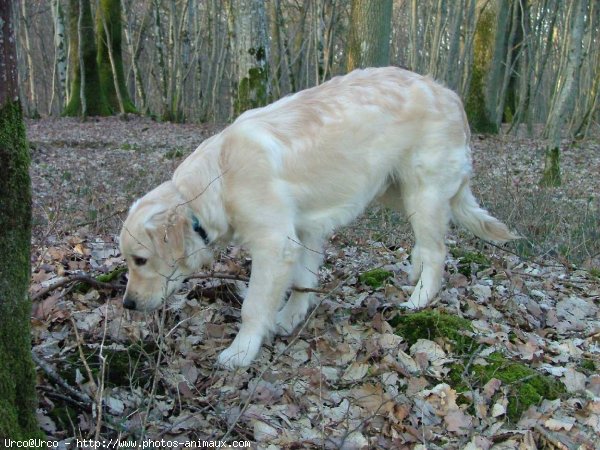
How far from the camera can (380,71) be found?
16.1ft

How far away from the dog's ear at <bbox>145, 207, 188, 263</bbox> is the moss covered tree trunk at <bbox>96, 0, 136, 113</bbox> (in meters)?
20.9

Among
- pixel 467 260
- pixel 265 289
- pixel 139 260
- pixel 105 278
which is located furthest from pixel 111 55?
pixel 265 289

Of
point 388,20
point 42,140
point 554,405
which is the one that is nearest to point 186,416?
point 554,405

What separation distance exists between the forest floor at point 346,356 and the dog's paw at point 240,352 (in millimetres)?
81

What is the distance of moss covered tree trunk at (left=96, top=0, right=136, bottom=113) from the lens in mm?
23359

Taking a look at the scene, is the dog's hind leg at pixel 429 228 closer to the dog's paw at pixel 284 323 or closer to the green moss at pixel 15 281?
the dog's paw at pixel 284 323

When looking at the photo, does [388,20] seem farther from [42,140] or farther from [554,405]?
[42,140]

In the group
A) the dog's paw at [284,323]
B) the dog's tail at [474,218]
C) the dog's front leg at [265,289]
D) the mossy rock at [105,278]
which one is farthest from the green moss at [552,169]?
the mossy rock at [105,278]

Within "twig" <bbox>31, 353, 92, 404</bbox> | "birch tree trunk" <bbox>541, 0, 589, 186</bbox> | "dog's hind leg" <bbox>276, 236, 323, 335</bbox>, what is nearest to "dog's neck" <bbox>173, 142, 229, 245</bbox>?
"dog's hind leg" <bbox>276, 236, 323, 335</bbox>

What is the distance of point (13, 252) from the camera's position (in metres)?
2.45

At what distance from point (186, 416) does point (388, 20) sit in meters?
7.66

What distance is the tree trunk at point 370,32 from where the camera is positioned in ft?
30.0

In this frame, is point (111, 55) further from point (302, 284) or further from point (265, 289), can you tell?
point (265, 289)

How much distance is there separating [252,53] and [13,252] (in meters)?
9.83
